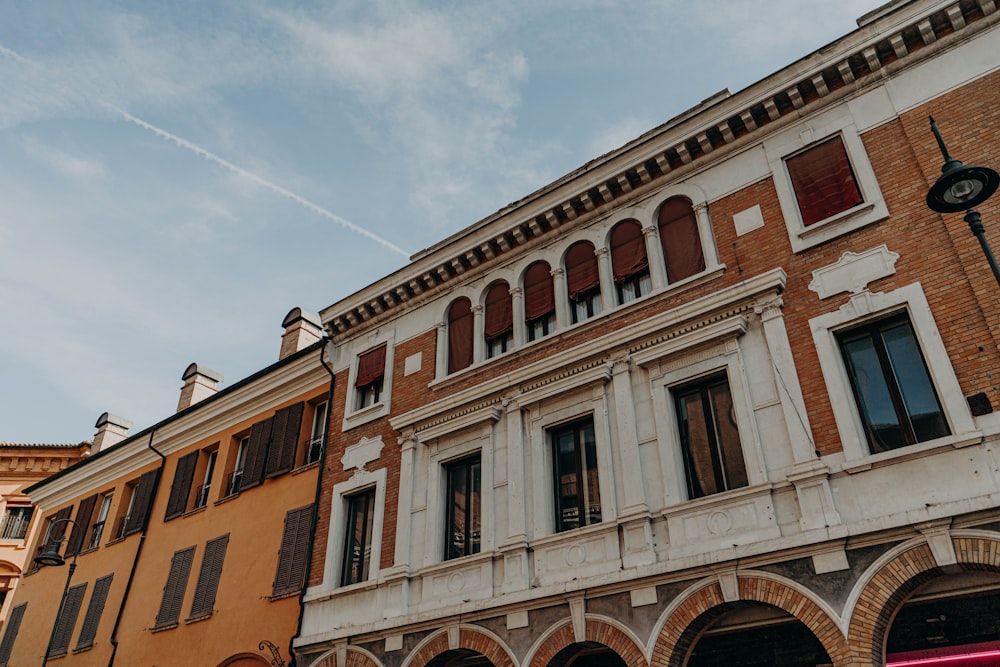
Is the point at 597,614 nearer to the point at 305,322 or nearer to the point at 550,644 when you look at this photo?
the point at 550,644

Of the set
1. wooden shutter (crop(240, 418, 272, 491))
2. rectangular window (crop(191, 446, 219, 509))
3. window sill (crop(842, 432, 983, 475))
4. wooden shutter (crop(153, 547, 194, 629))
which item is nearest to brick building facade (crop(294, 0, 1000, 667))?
window sill (crop(842, 432, 983, 475))

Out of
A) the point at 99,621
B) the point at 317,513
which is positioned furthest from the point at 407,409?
the point at 99,621

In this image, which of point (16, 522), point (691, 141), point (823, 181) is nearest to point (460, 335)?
point (691, 141)

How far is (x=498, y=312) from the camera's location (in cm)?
1554

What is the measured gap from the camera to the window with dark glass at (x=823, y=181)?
462 inches

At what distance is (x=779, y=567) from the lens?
980cm

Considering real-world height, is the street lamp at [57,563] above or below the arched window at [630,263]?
below

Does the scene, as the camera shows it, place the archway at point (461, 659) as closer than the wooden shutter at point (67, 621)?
Yes

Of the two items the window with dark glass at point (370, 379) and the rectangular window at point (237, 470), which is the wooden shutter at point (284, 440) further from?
the window with dark glass at point (370, 379)

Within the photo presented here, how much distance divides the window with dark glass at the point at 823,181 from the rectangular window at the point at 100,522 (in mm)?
21714

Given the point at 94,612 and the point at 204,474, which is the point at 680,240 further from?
the point at 94,612

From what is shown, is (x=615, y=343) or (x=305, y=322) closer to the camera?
(x=615, y=343)

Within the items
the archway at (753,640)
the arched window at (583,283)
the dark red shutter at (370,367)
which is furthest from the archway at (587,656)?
the dark red shutter at (370,367)

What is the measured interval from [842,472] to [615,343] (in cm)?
424
